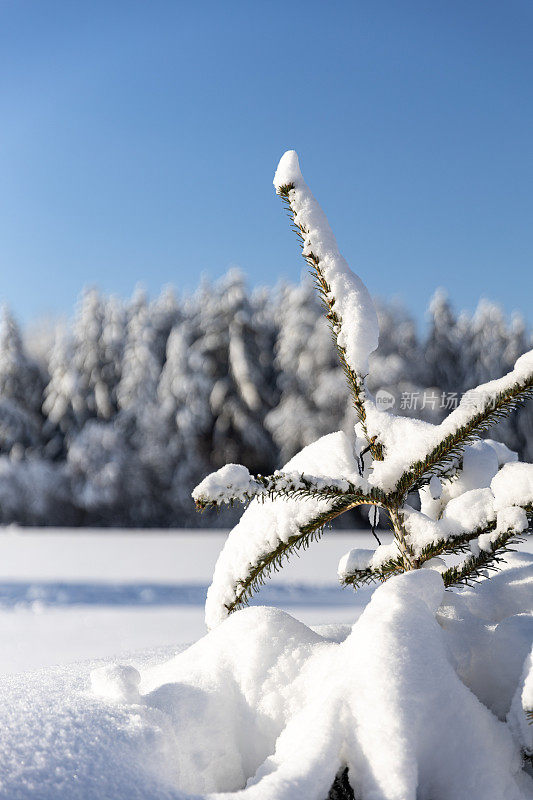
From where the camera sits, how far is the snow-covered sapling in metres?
1.17

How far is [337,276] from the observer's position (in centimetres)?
128

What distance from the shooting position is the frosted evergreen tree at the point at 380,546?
86cm

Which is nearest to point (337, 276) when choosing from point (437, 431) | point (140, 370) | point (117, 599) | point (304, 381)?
point (437, 431)

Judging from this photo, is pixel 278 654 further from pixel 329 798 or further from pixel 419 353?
pixel 419 353

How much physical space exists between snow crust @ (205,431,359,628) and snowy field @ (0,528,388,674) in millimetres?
1319

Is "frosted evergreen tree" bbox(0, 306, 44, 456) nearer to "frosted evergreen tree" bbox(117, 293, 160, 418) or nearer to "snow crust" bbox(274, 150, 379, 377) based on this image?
"frosted evergreen tree" bbox(117, 293, 160, 418)

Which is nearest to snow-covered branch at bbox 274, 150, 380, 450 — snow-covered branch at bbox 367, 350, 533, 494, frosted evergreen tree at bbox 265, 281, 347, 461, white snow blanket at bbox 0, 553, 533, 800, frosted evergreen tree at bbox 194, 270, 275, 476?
snow-covered branch at bbox 367, 350, 533, 494

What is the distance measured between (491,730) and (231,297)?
58.0ft

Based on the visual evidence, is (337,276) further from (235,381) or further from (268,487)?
(235,381)

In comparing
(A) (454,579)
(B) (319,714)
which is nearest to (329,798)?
(B) (319,714)

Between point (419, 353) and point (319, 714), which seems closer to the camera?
point (319, 714)

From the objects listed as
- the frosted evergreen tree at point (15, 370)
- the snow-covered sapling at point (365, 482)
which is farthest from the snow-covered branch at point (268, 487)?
the frosted evergreen tree at point (15, 370)

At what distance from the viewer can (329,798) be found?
0.86m

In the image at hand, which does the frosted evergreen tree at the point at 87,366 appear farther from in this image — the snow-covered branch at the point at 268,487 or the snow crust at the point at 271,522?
the snow-covered branch at the point at 268,487
